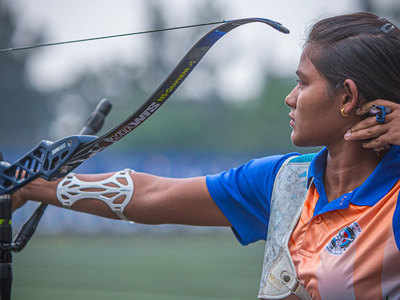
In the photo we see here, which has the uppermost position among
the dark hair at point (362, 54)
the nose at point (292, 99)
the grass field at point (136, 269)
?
the dark hair at point (362, 54)

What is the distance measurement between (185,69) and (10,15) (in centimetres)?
2947

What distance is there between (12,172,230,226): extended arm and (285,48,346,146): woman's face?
40 cm

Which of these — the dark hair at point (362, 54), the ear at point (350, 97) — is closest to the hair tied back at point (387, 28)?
the dark hair at point (362, 54)

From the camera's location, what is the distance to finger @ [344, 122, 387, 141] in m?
1.71

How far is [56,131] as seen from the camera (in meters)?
23.9

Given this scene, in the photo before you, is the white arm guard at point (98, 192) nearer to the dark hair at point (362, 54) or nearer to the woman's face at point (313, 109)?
the woman's face at point (313, 109)

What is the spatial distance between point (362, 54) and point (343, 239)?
1.78 feet

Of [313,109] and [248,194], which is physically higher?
[313,109]

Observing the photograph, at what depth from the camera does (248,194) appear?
195 cm

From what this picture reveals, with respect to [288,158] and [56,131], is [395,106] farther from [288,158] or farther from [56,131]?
[56,131]

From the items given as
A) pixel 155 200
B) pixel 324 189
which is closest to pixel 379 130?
pixel 324 189

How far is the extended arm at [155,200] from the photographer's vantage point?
6.45 feet

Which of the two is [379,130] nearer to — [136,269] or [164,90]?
[164,90]

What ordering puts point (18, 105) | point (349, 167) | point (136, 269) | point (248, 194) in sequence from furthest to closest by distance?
point (18, 105)
point (136, 269)
point (248, 194)
point (349, 167)
